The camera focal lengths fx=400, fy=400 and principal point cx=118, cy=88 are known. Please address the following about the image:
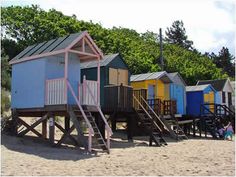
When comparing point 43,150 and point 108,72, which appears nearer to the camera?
point 43,150

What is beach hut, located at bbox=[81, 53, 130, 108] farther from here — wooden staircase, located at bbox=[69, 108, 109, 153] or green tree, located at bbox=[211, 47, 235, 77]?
green tree, located at bbox=[211, 47, 235, 77]

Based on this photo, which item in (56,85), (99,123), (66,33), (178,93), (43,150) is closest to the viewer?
(43,150)

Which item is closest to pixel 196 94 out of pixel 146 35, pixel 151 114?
pixel 151 114

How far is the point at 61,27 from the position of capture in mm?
37812

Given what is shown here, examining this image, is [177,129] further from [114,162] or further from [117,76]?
[114,162]

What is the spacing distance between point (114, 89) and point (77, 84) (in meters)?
3.31

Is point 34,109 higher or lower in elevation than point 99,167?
higher

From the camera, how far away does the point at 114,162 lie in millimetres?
13047

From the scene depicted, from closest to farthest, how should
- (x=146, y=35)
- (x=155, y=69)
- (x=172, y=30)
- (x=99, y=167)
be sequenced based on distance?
(x=99, y=167) → (x=155, y=69) → (x=146, y=35) → (x=172, y=30)

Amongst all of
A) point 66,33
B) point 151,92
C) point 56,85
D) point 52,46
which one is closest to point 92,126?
point 56,85

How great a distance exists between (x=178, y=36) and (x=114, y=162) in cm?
7434

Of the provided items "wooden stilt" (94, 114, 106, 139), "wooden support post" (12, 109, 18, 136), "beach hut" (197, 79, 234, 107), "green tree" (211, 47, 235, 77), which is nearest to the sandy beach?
"wooden support post" (12, 109, 18, 136)

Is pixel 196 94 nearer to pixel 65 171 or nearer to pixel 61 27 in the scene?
pixel 61 27

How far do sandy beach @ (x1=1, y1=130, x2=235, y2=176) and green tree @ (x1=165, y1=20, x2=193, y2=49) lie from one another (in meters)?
69.4
